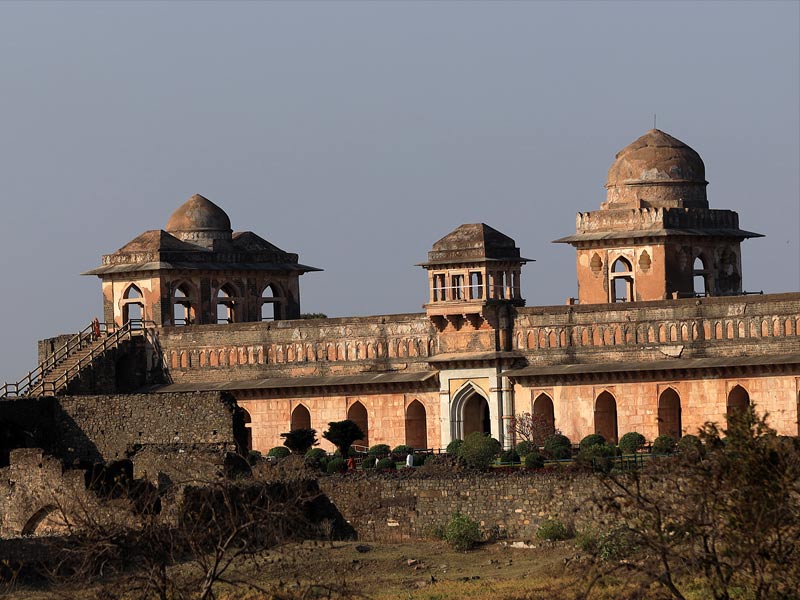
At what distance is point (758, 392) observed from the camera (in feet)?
205

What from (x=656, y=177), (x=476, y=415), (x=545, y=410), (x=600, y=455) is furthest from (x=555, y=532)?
(x=656, y=177)

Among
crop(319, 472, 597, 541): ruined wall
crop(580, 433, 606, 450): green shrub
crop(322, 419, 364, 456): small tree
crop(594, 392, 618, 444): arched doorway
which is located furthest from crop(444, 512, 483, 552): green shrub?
crop(594, 392, 618, 444): arched doorway

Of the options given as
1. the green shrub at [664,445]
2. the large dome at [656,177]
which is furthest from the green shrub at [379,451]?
the large dome at [656,177]

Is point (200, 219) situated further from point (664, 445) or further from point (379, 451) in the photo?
point (664, 445)

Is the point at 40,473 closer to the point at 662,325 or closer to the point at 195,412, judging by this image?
the point at 195,412

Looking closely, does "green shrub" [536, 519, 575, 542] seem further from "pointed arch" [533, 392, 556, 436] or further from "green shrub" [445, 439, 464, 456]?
"pointed arch" [533, 392, 556, 436]

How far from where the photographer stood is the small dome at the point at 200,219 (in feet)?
262

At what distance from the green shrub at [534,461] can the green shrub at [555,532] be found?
5787 mm

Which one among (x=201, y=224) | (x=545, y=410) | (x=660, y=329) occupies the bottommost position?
(x=545, y=410)

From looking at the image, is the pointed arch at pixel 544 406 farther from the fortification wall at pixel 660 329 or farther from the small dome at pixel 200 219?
the small dome at pixel 200 219

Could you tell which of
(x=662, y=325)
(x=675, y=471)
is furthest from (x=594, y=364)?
(x=675, y=471)

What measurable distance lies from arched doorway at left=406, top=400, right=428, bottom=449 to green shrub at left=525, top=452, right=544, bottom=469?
1701 centimetres

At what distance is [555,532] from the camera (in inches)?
1788

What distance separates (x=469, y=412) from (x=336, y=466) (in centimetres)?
1606
